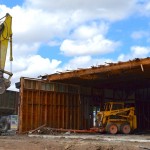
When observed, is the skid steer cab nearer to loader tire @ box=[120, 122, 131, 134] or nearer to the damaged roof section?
loader tire @ box=[120, 122, 131, 134]

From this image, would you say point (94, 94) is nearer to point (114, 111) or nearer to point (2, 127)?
point (114, 111)

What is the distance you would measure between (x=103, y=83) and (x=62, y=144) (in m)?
17.7

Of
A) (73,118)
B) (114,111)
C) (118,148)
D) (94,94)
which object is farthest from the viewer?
(94,94)

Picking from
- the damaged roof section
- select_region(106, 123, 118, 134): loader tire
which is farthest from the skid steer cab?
the damaged roof section

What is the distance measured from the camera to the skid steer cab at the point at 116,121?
30266mm

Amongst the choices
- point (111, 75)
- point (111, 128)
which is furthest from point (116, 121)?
point (111, 75)

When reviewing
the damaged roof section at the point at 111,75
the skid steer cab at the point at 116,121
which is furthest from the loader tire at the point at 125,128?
the damaged roof section at the point at 111,75

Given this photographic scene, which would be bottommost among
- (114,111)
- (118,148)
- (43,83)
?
(118,148)

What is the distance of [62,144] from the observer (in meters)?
19.1

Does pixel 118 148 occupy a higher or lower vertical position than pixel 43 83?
lower

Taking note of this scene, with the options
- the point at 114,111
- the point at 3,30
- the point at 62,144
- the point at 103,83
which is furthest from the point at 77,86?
the point at 62,144

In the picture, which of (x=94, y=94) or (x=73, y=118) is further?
(x=94, y=94)

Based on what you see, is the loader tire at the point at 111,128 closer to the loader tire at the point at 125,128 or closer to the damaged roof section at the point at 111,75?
the loader tire at the point at 125,128

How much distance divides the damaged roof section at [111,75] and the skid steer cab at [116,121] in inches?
112
